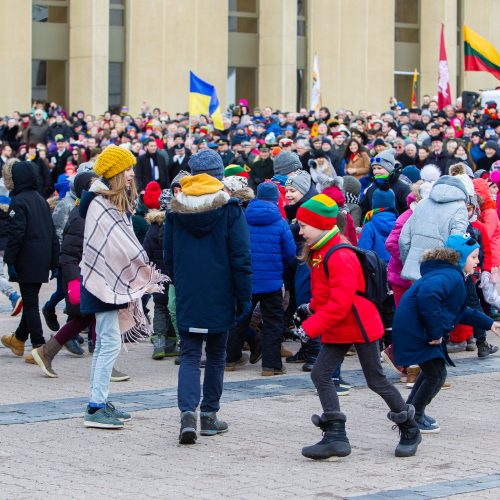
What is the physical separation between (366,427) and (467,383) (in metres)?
2.08

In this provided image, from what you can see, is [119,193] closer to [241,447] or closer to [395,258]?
[241,447]

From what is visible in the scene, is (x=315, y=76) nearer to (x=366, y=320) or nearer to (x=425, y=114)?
(x=425, y=114)

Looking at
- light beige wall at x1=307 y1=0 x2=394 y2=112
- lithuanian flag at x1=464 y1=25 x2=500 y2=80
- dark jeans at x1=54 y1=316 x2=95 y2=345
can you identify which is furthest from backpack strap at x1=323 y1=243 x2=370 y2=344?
light beige wall at x1=307 y1=0 x2=394 y2=112

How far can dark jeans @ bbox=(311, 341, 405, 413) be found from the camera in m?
8.06

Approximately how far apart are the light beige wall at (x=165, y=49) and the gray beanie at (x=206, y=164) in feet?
113

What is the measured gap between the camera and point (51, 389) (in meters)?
10.5

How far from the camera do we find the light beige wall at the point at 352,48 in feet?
157

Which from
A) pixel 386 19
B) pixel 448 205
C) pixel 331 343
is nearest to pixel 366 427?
pixel 331 343

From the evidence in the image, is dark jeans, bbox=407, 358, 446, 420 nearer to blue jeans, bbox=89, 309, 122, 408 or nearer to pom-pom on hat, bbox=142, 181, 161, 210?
blue jeans, bbox=89, 309, 122, 408

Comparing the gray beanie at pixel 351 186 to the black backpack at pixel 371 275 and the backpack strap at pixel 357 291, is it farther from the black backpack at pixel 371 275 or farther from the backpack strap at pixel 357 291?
the backpack strap at pixel 357 291

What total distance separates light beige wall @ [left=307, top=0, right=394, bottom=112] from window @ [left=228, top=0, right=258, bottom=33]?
2.03 metres

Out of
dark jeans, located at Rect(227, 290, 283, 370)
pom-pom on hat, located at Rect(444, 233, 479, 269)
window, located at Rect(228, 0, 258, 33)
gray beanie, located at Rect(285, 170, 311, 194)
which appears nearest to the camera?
pom-pom on hat, located at Rect(444, 233, 479, 269)

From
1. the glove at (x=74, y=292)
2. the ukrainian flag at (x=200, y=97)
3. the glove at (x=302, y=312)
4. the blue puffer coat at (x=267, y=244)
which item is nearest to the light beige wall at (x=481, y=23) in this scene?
the ukrainian flag at (x=200, y=97)

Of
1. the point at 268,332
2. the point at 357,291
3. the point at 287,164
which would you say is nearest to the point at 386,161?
the point at 287,164
